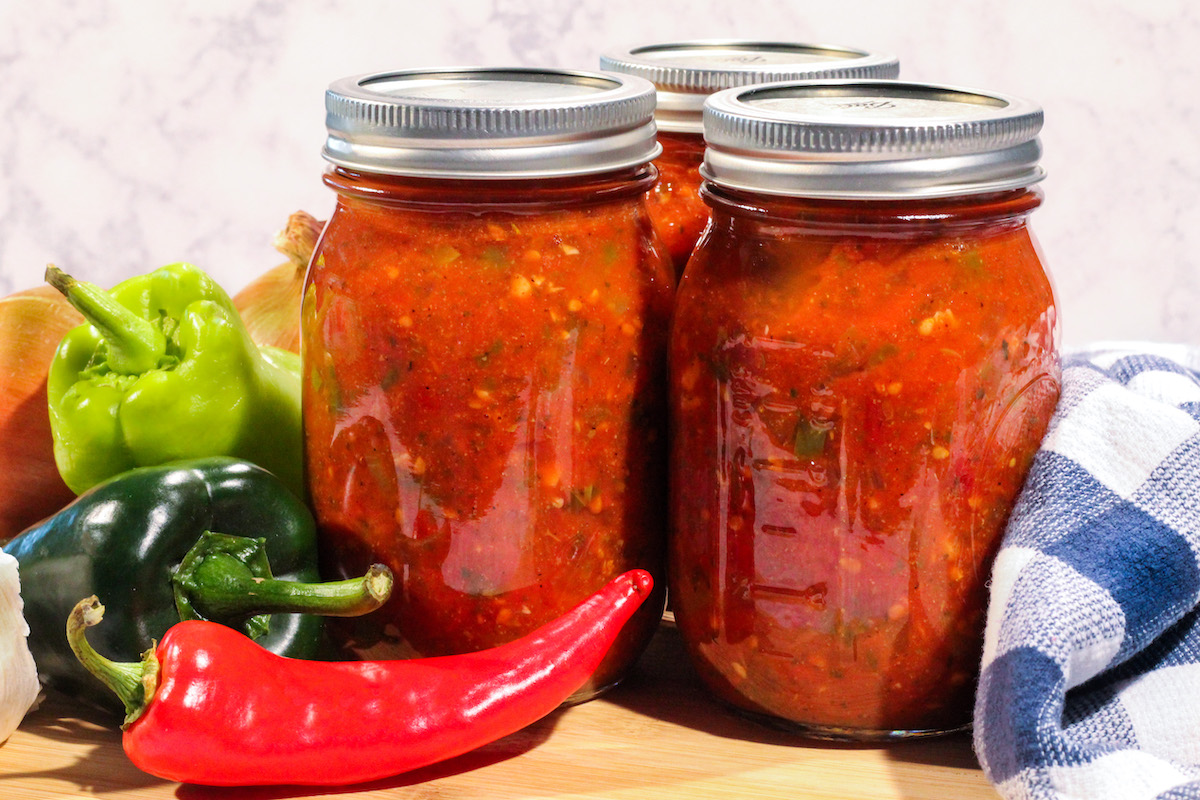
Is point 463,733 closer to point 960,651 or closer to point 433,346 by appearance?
point 433,346

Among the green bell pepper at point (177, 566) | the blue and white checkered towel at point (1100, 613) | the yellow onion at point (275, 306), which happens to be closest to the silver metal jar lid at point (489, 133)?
the green bell pepper at point (177, 566)

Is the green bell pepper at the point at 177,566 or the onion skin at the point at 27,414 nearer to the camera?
the green bell pepper at the point at 177,566

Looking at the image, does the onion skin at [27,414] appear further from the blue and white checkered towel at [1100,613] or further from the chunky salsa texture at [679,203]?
the blue and white checkered towel at [1100,613]

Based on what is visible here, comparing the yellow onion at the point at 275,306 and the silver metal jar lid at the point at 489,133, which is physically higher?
the silver metal jar lid at the point at 489,133

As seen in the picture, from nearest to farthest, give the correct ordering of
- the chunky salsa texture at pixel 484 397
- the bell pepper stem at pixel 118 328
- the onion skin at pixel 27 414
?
the chunky salsa texture at pixel 484 397 → the bell pepper stem at pixel 118 328 → the onion skin at pixel 27 414

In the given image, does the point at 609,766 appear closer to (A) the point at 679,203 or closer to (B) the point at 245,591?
(B) the point at 245,591

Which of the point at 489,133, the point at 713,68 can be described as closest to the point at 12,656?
the point at 489,133

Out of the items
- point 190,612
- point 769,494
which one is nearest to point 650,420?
point 769,494
